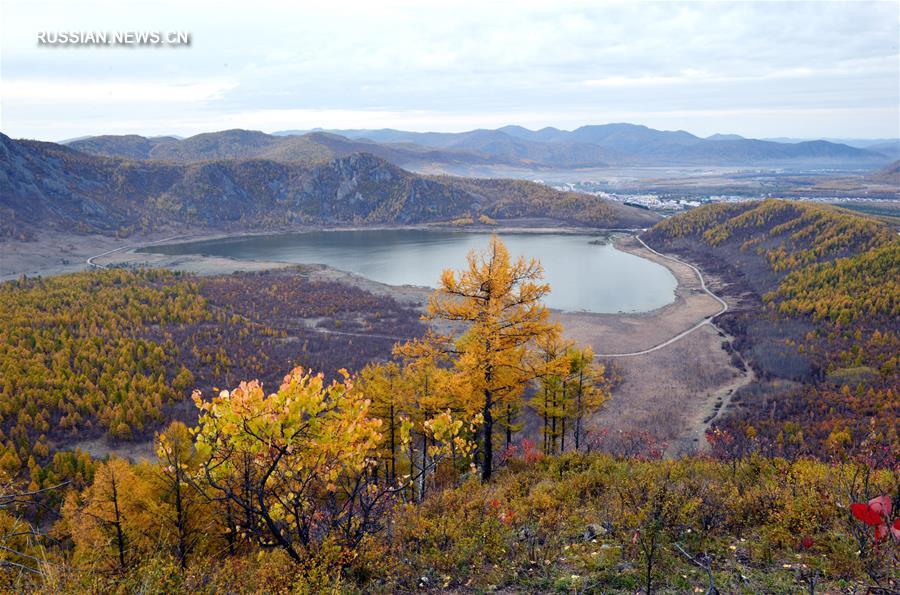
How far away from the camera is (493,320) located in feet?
50.0

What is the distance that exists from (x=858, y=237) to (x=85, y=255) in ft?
402

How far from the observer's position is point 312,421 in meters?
6.11

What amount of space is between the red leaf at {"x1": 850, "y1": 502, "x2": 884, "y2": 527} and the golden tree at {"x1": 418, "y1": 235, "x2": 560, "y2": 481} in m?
10.9

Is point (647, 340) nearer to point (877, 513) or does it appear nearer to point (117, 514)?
point (117, 514)

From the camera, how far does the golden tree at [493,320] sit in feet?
50.6

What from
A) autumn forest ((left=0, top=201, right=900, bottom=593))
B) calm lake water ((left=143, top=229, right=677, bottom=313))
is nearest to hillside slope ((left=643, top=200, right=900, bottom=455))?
autumn forest ((left=0, top=201, right=900, bottom=593))

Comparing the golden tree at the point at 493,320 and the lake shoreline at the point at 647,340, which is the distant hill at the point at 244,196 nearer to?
the lake shoreline at the point at 647,340

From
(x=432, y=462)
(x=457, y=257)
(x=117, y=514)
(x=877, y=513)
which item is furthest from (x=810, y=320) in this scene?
(x=457, y=257)

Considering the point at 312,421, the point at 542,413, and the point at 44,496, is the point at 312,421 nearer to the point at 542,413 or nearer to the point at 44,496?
the point at 542,413

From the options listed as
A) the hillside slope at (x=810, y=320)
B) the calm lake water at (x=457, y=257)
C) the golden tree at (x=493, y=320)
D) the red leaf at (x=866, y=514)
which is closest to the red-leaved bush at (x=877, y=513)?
the red leaf at (x=866, y=514)

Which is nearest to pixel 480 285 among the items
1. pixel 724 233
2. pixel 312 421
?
pixel 312 421

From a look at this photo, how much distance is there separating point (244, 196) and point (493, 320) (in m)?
156

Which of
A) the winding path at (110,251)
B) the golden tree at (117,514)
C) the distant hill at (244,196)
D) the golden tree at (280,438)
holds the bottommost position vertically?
the golden tree at (117,514)

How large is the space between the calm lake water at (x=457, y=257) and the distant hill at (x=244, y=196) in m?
19.9
